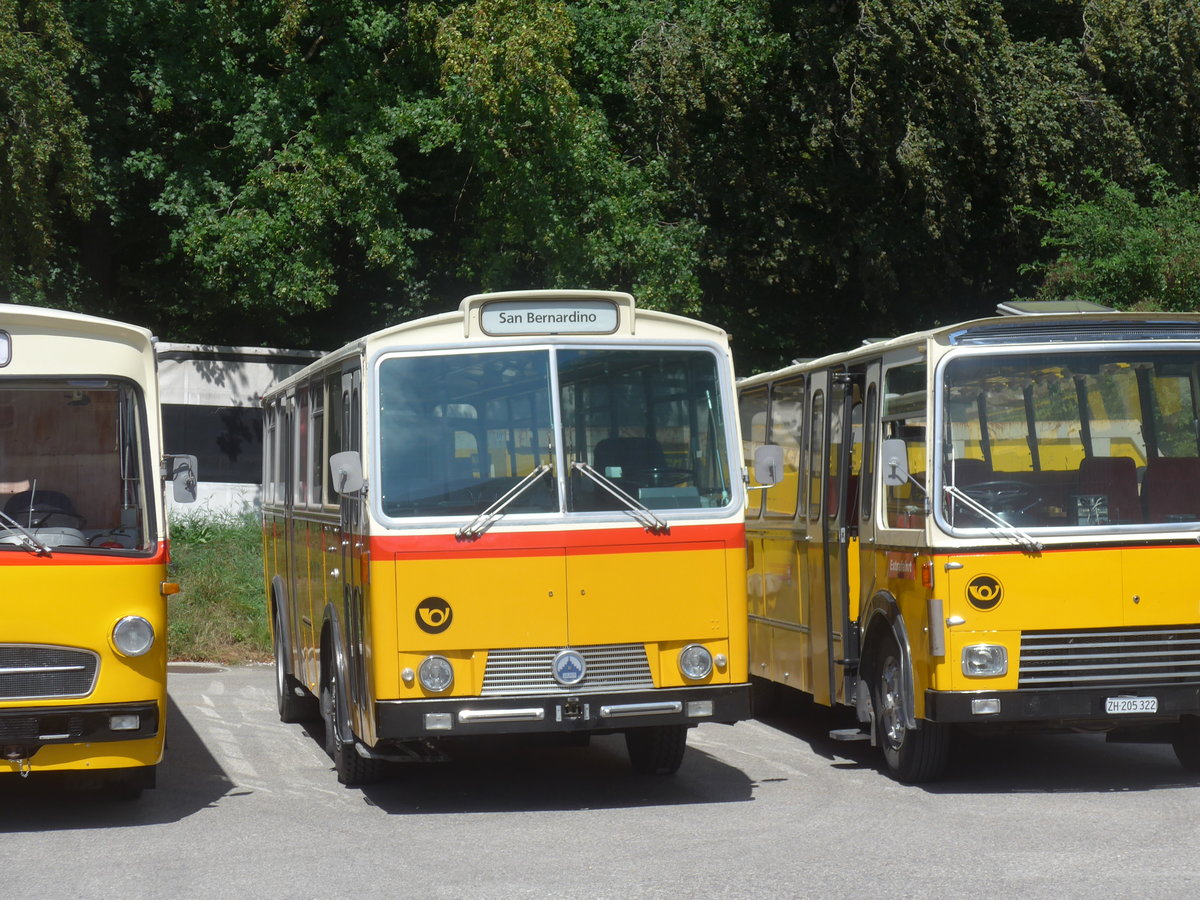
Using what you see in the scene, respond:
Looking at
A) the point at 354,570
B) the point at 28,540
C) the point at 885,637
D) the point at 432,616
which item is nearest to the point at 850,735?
the point at 885,637

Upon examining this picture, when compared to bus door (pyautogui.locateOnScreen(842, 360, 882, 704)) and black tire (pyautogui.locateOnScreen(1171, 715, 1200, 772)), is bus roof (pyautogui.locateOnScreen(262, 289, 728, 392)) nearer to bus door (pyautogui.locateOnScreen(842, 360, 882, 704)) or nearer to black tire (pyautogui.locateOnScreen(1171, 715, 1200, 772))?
bus door (pyautogui.locateOnScreen(842, 360, 882, 704))

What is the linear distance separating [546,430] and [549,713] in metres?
1.59

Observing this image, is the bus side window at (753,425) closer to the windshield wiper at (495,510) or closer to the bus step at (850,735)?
the bus step at (850,735)

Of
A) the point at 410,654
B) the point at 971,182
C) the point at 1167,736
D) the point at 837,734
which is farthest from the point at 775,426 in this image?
the point at 971,182

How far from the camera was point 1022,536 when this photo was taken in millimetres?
9484

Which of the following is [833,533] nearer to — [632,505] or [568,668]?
[632,505]

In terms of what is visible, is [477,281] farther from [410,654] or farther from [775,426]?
[410,654]

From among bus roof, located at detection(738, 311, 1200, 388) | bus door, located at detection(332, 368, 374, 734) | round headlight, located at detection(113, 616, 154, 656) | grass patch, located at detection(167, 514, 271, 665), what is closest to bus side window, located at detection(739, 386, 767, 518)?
bus roof, located at detection(738, 311, 1200, 388)

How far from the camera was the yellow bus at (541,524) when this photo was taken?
9.03 metres

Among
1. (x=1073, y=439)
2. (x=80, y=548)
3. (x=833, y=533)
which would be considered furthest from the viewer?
(x=833, y=533)

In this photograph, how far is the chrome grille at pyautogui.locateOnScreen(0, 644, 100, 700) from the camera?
8648 mm

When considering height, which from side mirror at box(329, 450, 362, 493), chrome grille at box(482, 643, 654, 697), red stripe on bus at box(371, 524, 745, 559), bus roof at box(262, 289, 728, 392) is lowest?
chrome grille at box(482, 643, 654, 697)

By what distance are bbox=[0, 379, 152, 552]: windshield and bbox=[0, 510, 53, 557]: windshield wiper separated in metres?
0.01

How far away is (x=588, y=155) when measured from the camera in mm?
24344
